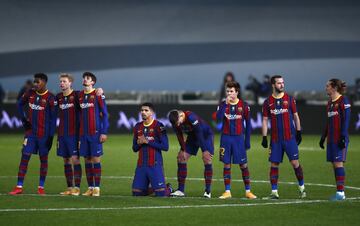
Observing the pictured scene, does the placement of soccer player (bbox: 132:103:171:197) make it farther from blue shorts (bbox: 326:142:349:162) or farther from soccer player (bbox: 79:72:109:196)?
blue shorts (bbox: 326:142:349:162)

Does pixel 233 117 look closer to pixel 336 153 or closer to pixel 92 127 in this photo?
pixel 336 153

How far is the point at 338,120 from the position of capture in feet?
49.7

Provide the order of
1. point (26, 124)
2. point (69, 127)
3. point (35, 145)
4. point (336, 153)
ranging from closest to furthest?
point (336, 153) < point (69, 127) < point (26, 124) < point (35, 145)

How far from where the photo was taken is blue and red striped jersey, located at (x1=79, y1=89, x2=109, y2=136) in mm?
16031

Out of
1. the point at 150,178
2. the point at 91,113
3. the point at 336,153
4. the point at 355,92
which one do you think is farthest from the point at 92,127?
the point at 355,92

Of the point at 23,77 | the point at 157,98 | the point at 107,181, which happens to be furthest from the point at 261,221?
the point at 23,77

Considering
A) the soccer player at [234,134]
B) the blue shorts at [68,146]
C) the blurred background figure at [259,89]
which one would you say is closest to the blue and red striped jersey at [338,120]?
the soccer player at [234,134]

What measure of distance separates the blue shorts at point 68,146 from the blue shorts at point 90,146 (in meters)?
0.12

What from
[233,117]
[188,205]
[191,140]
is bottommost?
[188,205]

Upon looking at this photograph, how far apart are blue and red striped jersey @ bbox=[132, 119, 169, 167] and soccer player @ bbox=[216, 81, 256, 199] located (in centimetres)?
99

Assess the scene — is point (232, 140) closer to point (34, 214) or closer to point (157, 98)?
point (34, 214)

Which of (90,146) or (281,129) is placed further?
(90,146)

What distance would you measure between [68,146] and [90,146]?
0.38 meters

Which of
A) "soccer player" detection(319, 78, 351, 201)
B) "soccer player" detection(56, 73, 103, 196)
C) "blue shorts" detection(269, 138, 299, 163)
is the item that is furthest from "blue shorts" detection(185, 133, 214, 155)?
"soccer player" detection(319, 78, 351, 201)
